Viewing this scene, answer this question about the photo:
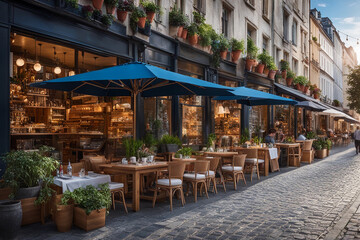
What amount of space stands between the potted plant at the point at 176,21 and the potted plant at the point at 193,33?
0.55 meters

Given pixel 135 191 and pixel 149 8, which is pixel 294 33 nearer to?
pixel 149 8

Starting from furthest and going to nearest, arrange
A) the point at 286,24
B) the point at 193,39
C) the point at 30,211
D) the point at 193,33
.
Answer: the point at 286,24
the point at 193,39
the point at 193,33
the point at 30,211

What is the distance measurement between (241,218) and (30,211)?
3.71 meters

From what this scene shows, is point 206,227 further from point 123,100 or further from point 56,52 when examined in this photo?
point 56,52

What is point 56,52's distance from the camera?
13.9 meters

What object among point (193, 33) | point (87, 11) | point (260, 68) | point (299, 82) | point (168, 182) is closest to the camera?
point (168, 182)

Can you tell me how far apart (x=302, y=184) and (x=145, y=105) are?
542cm

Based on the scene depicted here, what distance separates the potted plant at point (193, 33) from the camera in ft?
42.7

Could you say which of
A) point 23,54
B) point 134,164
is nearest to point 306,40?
point 23,54

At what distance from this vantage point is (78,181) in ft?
21.0

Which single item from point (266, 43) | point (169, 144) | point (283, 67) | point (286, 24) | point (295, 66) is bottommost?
point (169, 144)

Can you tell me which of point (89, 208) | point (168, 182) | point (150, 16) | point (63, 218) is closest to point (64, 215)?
point (63, 218)

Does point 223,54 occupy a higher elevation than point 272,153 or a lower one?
higher

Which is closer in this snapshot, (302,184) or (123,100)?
(302,184)
